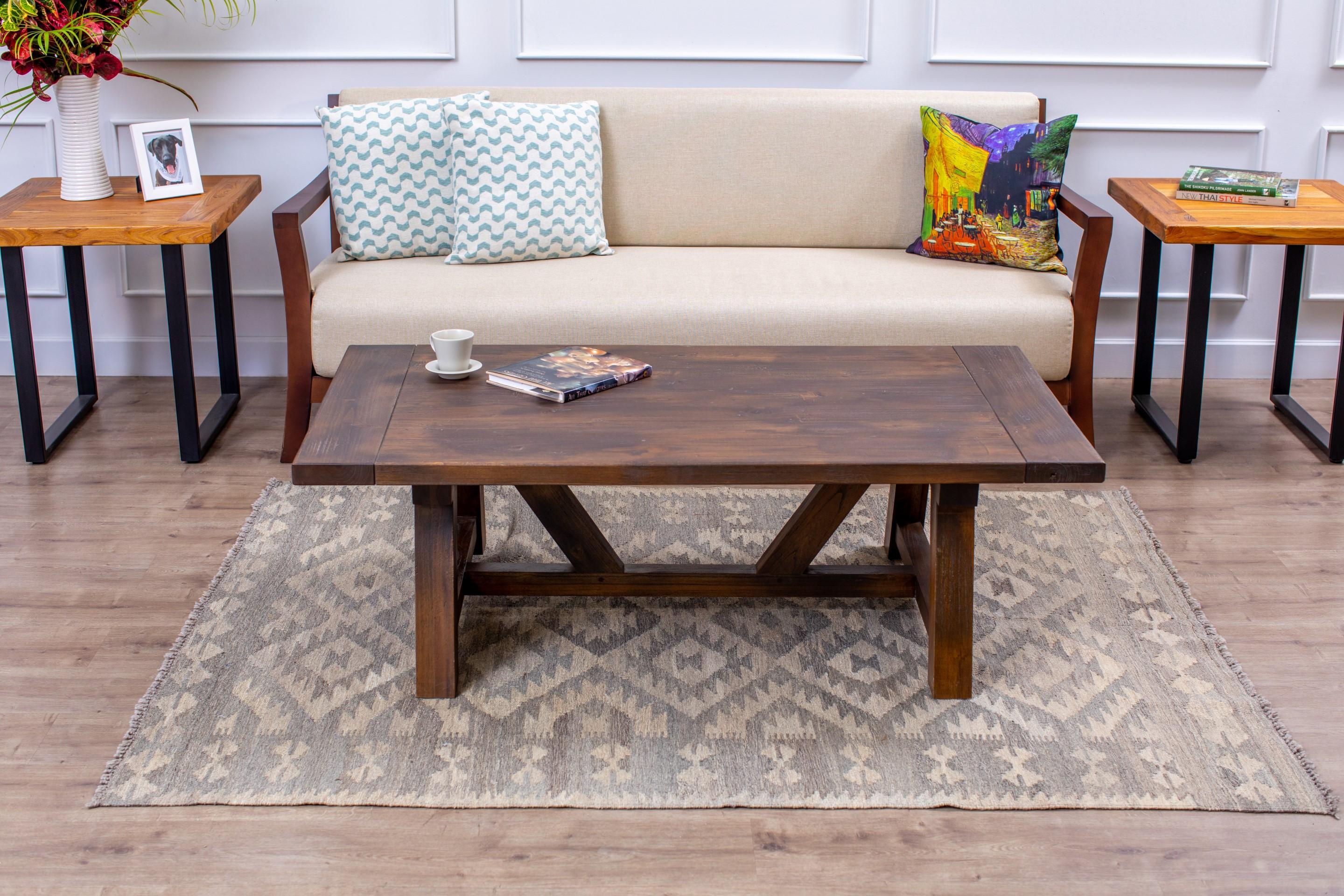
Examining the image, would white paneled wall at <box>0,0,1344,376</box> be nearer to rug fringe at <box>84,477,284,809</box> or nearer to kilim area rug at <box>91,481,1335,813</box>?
rug fringe at <box>84,477,284,809</box>

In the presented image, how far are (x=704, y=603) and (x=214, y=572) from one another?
979mm

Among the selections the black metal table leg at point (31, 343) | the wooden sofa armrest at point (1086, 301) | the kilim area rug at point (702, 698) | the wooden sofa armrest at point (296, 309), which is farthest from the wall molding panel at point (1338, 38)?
the black metal table leg at point (31, 343)

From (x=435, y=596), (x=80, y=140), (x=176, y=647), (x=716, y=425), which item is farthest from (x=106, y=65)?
(x=716, y=425)

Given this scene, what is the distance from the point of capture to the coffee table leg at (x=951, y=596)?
2.00 metres

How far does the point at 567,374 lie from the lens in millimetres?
2146

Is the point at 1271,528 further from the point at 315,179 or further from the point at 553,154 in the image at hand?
the point at 315,179

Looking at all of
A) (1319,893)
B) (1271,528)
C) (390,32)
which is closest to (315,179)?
(390,32)

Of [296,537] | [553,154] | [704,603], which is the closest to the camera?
[704,603]

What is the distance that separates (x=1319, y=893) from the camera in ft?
5.28

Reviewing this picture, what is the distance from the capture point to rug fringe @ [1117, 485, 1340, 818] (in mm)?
1805

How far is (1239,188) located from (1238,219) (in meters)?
0.21

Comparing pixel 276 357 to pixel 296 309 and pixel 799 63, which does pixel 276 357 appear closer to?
pixel 296 309

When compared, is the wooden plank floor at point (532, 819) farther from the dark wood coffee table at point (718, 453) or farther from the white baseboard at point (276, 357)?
the white baseboard at point (276, 357)

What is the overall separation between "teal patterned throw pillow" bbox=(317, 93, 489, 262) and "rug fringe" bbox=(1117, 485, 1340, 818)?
1.79 metres
